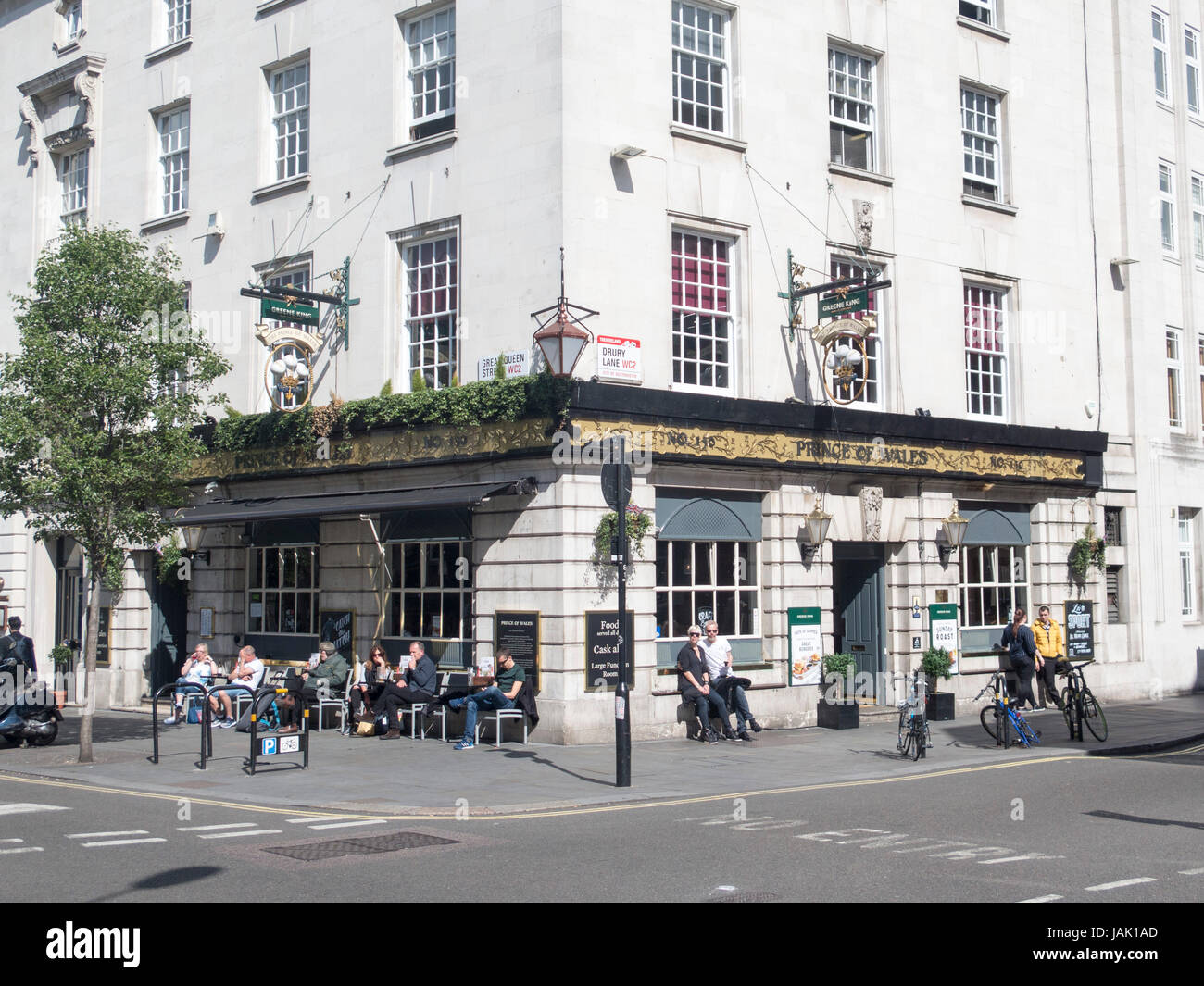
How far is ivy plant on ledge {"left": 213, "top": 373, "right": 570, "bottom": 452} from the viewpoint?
18453 millimetres

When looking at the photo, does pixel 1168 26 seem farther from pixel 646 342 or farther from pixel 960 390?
pixel 646 342

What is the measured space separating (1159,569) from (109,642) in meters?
22.3

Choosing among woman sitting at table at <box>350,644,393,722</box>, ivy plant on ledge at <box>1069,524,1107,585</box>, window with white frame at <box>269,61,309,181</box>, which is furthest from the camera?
ivy plant on ledge at <box>1069,524,1107,585</box>

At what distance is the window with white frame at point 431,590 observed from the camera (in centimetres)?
2019

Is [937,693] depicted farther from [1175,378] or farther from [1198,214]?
[1198,214]

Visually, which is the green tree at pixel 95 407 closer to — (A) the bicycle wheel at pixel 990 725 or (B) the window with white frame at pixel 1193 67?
(A) the bicycle wheel at pixel 990 725

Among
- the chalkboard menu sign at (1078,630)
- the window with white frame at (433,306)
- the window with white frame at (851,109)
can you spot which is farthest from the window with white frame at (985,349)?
the window with white frame at (433,306)

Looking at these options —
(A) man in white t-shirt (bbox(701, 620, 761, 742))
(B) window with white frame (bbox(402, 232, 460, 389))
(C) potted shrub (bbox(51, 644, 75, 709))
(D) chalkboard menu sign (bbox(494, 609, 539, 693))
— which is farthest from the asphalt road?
(C) potted shrub (bbox(51, 644, 75, 709))

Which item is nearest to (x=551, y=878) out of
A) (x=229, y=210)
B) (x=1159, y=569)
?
(x=229, y=210)

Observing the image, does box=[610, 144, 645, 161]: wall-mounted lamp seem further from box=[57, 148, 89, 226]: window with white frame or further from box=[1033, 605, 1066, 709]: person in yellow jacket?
box=[57, 148, 89, 226]: window with white frame

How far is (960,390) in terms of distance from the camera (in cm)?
2409

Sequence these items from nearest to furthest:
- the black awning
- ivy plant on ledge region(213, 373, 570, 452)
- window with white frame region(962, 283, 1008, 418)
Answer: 1. ivy plant on ledge region(213, 373, 570, 452)
2. the black awning
3. window with white frame region(962, 283, 1008, 418)

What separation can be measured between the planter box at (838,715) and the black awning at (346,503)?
6.39m

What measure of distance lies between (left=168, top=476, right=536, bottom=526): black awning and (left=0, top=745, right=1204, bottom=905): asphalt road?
619 centimetres
